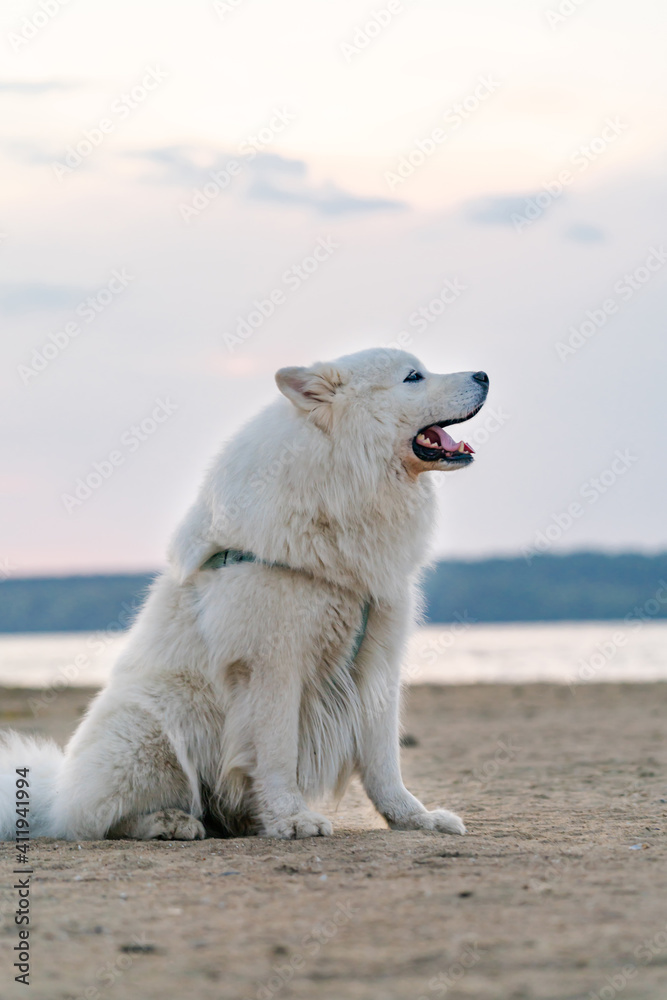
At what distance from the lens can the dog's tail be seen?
4.97 m

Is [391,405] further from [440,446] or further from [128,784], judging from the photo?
[128,784]

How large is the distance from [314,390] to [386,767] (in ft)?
6.23

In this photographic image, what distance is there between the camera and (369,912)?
125 inches

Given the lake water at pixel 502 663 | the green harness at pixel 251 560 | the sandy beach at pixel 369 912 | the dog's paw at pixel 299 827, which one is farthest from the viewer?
the lake water at pixel 502 663

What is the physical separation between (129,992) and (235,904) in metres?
0.78

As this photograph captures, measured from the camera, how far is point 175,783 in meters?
4.79

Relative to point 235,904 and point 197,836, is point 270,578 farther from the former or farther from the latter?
point 235,904

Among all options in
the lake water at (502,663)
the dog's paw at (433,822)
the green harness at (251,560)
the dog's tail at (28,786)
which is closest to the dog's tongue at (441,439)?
the green harness at (251,560)

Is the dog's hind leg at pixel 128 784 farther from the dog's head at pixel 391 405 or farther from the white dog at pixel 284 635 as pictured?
the dog's head at pixel 391 405

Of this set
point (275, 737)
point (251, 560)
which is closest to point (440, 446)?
point (251, 560)

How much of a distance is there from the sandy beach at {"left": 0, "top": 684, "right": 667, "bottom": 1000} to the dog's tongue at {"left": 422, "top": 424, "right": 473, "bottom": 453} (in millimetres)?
1843

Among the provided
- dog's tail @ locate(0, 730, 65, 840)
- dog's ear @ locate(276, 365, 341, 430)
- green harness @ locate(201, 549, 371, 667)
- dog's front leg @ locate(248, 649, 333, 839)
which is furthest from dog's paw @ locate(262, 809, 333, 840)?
dog's ear @ locate(276, 365, 341, 430)

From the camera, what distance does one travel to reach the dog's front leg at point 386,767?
195 inches

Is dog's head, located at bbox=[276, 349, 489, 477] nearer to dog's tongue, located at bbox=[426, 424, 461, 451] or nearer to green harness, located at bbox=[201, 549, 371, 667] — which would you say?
dog's tongue, located at bbox=[426, 424, 461, 451]
